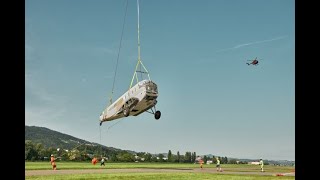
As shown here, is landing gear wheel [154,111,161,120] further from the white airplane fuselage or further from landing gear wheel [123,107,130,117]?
landing gear wheel [123,107,130,117]

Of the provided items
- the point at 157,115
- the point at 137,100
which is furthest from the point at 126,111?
the point at 157,115

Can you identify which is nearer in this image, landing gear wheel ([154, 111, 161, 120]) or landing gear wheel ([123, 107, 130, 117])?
landing gear wheel ([154, 111, 161, 120])

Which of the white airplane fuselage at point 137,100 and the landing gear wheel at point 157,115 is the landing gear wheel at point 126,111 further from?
the landing gear wheel at point 157,115

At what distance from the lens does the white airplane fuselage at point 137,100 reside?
28.8 m

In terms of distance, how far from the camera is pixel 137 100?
97.1 ft

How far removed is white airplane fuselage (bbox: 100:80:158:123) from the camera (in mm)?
28828

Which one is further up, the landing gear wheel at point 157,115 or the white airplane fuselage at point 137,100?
the white airplane fuselage at point 137,100

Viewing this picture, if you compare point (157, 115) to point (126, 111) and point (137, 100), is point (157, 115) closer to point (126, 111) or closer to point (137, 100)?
point (137, 100)

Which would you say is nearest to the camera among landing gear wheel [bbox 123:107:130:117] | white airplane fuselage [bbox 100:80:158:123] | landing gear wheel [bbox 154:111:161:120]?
white airplane fuselage [bbox 100:80:158:123]
